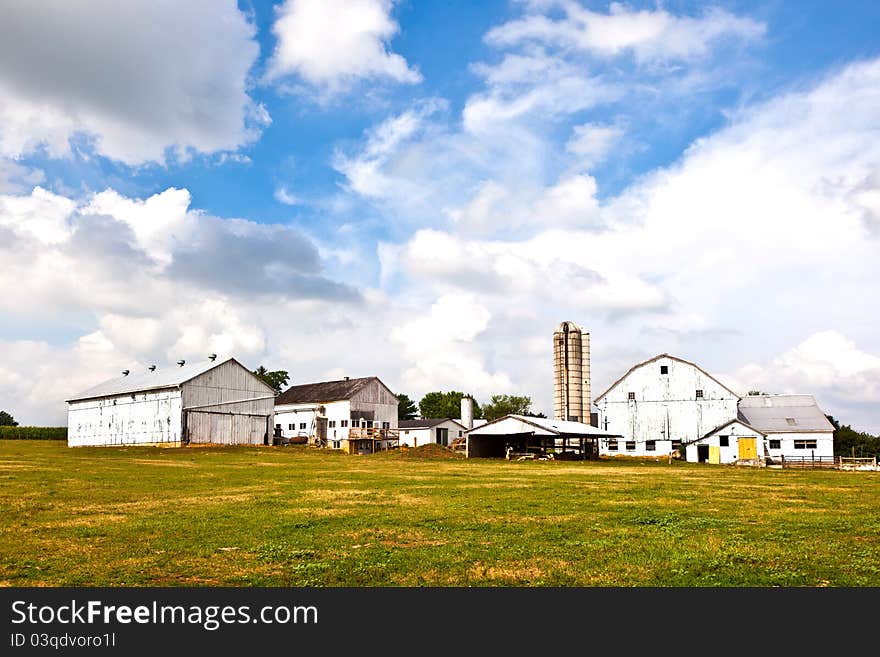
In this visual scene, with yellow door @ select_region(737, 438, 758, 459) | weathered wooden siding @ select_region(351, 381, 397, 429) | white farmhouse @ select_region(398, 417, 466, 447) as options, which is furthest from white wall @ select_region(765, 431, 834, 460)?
weathered wooden siding @ select_region(351, 381, 397, 429)

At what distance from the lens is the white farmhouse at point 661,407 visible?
253ft

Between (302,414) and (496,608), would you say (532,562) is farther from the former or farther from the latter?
(302,414)

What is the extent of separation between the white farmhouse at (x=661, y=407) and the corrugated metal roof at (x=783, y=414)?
320 cm

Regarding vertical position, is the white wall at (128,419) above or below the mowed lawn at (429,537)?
above

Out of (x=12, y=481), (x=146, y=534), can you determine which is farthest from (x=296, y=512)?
(x=12, y=481)

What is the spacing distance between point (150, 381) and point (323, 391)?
21420 millimetres

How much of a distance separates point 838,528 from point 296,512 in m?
12.7

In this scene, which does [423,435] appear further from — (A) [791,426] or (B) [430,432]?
(A) [791,426]

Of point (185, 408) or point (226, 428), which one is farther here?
point (226, 428)

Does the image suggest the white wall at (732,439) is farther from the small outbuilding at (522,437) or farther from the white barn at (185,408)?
the white barn at (185,408)

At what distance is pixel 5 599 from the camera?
31.1 feet

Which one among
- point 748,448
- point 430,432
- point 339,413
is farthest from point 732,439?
point 339,413

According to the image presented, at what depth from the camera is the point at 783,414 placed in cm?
7638

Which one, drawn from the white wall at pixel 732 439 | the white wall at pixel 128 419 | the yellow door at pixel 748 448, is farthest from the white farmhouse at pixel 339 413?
the yellow door at pixel 748 448
